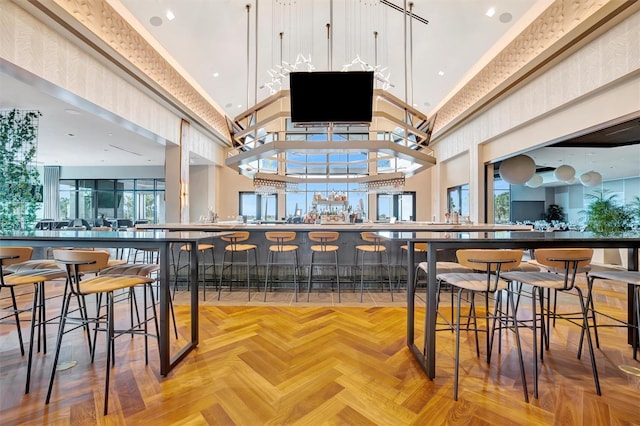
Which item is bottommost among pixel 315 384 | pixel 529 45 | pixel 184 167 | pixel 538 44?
pixel 315 384

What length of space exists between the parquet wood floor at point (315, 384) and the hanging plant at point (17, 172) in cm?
345

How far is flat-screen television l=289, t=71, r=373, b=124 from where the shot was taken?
3.60 meters

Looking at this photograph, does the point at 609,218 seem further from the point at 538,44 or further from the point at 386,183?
the point at 386,183

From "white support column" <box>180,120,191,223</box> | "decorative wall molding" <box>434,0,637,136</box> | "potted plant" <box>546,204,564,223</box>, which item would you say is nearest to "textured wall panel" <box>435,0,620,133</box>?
"decorative wall molding" <box>434,0,637,136</box>

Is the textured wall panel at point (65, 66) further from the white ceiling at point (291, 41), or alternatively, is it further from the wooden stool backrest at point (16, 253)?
the wooden stool backrest at point (16, 253)

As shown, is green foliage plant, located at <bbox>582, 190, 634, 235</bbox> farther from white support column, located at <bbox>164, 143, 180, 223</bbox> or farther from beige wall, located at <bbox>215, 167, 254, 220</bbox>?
beige wall, located at <bbox>215, 167, 254, 220</bbox>

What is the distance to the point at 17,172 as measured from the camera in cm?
524

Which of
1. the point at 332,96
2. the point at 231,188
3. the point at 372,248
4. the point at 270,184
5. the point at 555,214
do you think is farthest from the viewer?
the point at 555,214

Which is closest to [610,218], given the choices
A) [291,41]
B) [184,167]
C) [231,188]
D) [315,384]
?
[315,384]

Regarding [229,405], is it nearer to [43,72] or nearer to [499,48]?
[43,72]

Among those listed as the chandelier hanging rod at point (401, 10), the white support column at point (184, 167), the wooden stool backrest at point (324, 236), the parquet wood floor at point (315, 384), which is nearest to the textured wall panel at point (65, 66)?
the white support column at point (184, 167)

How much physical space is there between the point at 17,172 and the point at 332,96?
601 centimetres

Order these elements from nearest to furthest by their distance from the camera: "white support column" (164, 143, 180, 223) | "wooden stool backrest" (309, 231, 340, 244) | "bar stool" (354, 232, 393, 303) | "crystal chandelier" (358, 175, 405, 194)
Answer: "wooden stool backrest" (309, 231, 340, 244) < "bar stool" (354, 232, 393, 303) < "crystal chandelier" (358, 175, 405, 194) < "white support column" (164, 143, 180, 223)

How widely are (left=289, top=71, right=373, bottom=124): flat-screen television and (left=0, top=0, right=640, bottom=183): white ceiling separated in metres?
2.30
